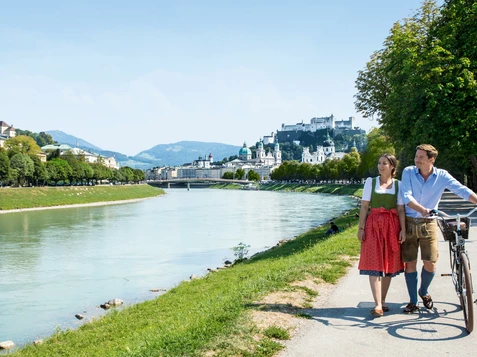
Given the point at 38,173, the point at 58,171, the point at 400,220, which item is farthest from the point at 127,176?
the point at 400,220

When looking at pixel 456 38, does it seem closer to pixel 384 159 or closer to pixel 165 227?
pixel 384 159

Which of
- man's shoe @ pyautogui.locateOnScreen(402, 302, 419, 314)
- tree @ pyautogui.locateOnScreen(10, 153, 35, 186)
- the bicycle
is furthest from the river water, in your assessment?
tree @ pyautogui.locateOnScreen(10, 153, 35, 186)

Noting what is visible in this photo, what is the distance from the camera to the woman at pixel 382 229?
685 cm

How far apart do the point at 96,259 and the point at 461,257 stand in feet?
66.1

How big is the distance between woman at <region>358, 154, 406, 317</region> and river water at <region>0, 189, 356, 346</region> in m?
8.13

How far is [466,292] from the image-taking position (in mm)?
6094

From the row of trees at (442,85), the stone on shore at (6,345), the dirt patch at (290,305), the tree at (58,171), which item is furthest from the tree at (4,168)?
the dirt patch at (290,305)

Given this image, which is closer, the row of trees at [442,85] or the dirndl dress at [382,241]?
the dirndl dress at [382,241]

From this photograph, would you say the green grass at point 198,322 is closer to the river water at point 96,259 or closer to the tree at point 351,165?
the river water at point 96,259

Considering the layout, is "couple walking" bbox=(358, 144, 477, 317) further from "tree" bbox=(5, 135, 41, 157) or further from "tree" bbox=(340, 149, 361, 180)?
"tree" bbox=(5, 135, 41, 157)

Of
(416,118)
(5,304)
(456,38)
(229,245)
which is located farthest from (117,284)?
(456,38)

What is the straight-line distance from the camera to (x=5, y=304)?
15.4m

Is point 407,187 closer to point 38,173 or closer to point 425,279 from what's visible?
point 425,279

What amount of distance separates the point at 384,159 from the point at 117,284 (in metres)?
13.2
